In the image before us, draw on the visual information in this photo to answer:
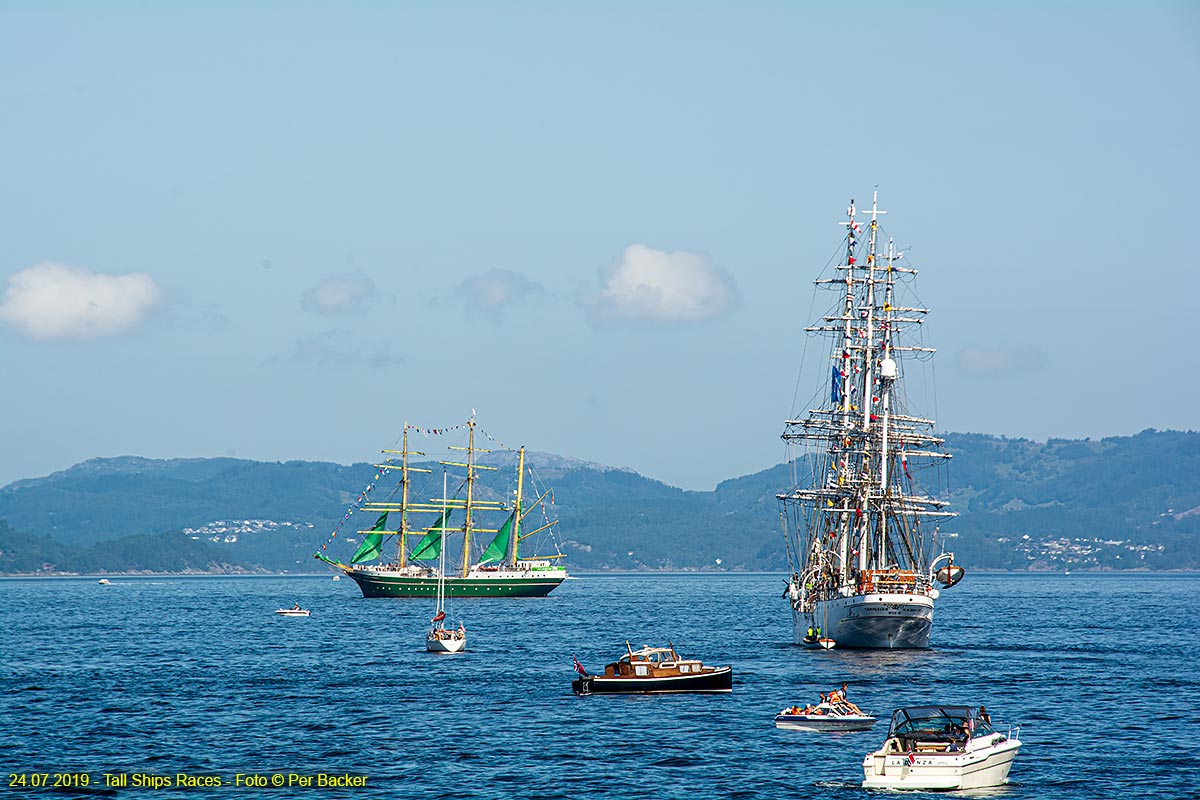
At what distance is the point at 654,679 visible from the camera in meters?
82.6

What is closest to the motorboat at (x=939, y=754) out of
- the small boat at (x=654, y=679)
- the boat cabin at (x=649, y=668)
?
the small boat at (x=654, y=679)

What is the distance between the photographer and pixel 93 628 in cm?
15700

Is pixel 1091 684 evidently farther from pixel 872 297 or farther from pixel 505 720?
pixel 872 297

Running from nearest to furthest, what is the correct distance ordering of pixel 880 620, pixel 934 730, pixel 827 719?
pixel 934 730
pixel 827 719
pixel 880 620

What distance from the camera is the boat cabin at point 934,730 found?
55.1 meters

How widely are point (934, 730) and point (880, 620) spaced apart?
51.2m

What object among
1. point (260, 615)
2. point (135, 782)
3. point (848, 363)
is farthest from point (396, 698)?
point (260, 615)

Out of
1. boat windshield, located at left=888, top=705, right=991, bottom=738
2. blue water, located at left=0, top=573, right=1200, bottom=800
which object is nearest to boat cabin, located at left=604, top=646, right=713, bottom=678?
blue water, located at left=0, top=573, right=1200, bottom=800

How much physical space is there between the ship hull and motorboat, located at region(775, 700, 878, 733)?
119ft

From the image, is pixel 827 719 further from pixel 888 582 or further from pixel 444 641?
pixel 444 641

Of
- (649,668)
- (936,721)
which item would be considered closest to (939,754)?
(936,721)

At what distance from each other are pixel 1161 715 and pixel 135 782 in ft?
158

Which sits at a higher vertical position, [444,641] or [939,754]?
[444,641]

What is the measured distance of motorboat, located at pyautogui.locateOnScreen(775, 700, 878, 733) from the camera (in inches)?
2719
